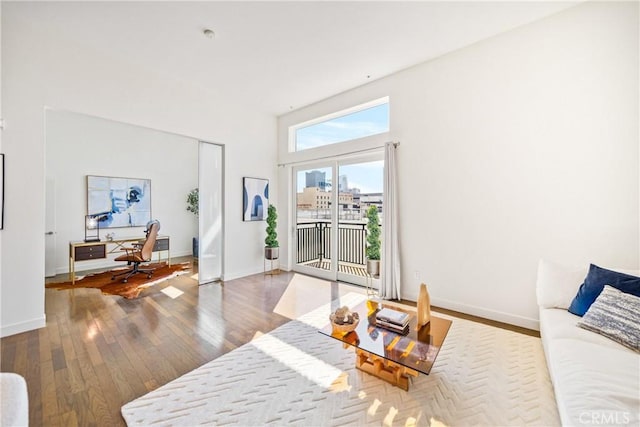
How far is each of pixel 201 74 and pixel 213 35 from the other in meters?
1.02

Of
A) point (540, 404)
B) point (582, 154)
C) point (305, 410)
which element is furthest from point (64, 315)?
point (582, 154)

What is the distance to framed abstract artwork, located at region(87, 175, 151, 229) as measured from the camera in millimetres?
5508

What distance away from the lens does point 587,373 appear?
4.59ft

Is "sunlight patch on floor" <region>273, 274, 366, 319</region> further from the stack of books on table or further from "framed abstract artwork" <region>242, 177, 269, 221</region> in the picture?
"framed abstract artwork" <region>242, 177, 269, 221</region>

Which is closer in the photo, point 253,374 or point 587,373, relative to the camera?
point 587,373

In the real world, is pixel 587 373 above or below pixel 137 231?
below

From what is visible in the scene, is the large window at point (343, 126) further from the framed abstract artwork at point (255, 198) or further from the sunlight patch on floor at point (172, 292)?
the sunlight patch on floor at point (172, 292)

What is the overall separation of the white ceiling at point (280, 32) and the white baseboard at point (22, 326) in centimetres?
312

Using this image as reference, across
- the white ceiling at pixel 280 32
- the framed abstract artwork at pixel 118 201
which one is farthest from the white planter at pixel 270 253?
the framed abstract artwork at pixel 118 201

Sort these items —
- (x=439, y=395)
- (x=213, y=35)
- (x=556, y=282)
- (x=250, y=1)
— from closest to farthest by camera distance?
1. (x=439, y=395)
2. (x=556, y=282)
3. (x=250, y=1)
4. (x=213, y=35)

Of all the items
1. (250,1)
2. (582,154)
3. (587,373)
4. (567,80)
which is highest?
(250,1)

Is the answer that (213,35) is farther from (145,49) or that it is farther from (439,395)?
(439,395)

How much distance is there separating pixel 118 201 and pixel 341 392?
6.30 meters

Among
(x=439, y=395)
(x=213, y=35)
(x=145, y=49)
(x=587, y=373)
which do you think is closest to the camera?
(x=587, y=373)
